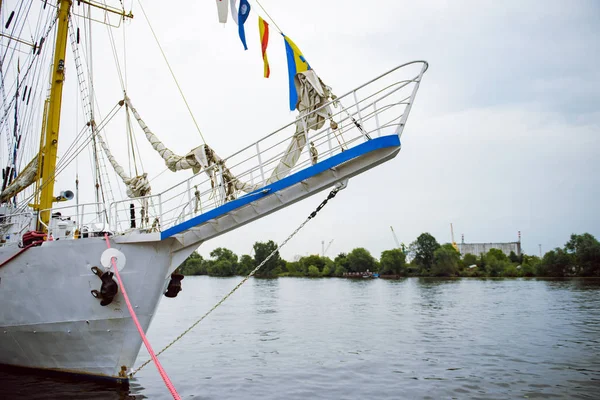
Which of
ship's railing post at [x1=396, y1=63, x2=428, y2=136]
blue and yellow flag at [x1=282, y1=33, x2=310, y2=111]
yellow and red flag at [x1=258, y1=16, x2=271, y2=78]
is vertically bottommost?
ship's railing post at [x1=396, y1=63, x2=428, y2=136]

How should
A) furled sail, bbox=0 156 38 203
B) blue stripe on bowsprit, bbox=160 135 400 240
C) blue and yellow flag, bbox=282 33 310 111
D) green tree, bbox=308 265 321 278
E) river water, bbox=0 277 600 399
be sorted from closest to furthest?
blue stripe on bowsprit, bbox=160 135 400 240
blue and yellow flag, bbox=282 33 310 111
river water, bbox=0 277 600 399
furled sail, bbox=0 156 38 203
green tree, bbox=308 265 321 278

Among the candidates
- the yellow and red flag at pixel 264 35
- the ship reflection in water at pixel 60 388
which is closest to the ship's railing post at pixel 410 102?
the yellow and red flag at pixel 264 35

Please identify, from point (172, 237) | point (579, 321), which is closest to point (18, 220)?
point (172, 237)

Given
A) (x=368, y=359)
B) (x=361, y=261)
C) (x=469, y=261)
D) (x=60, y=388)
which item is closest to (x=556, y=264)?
(x=469, y=261)

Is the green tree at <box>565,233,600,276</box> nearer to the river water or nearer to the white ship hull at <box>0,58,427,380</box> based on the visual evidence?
the river water

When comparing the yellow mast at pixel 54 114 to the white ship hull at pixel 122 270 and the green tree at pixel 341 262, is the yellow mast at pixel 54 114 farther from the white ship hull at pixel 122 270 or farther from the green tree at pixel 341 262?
the green tree at pixel 341 262

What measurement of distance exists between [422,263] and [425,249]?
3.93 m

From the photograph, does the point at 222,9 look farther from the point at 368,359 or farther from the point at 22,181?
the point at 22,181

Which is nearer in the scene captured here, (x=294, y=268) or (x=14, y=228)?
(x=14, y=228)

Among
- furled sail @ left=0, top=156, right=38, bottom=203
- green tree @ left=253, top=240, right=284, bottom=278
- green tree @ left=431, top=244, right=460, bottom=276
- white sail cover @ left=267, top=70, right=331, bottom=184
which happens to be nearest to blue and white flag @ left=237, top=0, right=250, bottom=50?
white sail cover @ left=267, top=70, right=331, bottom=184

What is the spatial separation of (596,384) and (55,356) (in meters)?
14.7

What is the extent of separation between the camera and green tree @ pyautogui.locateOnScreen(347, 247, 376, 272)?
122269 millimetres

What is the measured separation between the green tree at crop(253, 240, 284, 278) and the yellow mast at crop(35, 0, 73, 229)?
100749 millimetres

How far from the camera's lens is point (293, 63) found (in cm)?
1055
